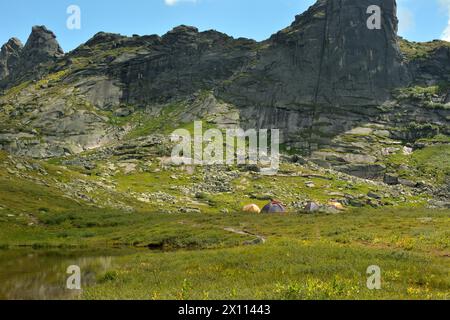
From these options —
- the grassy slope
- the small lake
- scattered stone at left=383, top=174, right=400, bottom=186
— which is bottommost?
scattered stone at left=383, top=174, right=400, bottom=186

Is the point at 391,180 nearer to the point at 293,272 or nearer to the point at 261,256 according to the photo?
the point at 261,256

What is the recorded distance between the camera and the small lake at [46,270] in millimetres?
24141

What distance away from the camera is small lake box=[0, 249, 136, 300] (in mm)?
24141

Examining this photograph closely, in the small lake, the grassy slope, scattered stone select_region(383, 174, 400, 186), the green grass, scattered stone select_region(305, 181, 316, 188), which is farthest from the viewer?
scattered stone select_region(383, 174, 400, 186)

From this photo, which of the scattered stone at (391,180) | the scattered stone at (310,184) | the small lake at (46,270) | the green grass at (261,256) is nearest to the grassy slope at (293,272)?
the green grass at (261,256)

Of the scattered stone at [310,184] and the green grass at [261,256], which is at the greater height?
the green grass at [261,256]

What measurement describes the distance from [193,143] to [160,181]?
41.1 meters

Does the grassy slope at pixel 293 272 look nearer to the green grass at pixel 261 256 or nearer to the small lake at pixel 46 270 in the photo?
the green grass at pixel 261 256

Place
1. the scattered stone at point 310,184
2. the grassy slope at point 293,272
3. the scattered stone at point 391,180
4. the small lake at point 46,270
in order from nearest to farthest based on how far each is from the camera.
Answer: the grassy slope at point 293,272, the small lake at point 46,270, the scattered stone at point 310,184, the scattered stone at point 391,180

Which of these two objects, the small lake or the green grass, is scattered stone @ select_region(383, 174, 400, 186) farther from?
the small lake

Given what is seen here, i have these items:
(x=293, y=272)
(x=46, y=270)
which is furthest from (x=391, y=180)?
(x=293, y=272)

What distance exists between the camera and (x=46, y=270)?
33156 mm

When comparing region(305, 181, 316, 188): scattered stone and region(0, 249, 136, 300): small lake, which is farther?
region(305, 181, 316, 188): scattered stone

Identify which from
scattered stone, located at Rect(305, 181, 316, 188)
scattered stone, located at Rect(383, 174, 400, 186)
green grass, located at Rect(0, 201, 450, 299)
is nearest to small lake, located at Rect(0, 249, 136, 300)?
green grass, located at Rect(0, 201, 450, 299)
